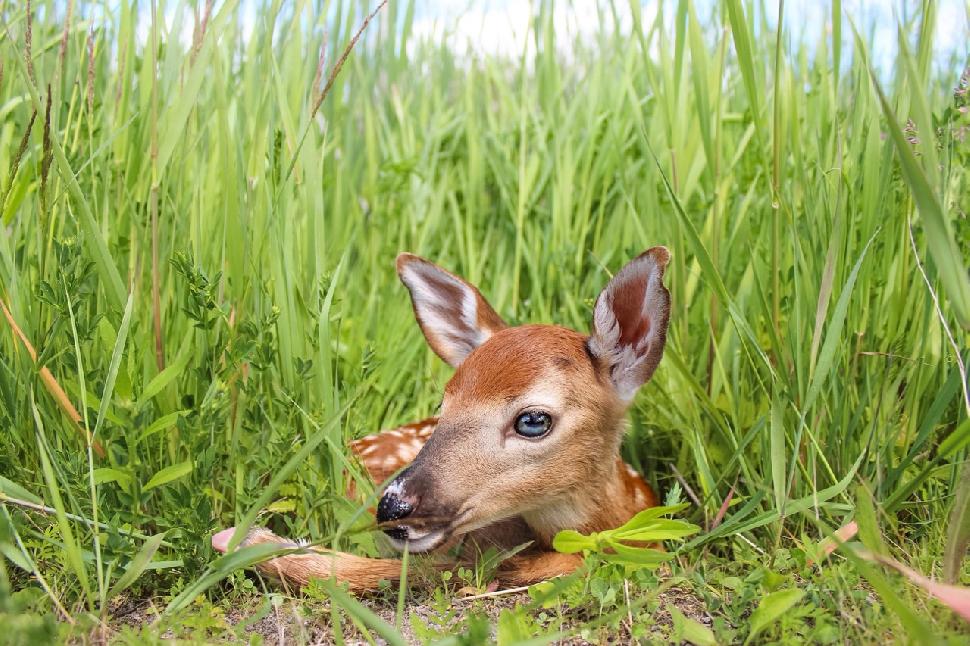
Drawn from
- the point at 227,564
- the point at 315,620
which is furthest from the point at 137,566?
the point at 315,620

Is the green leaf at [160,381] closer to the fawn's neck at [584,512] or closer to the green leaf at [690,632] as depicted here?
the fawn's neck at [584,512]

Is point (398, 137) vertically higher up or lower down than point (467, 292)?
higher up

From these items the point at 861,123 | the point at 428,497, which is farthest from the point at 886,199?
the point at 428,497

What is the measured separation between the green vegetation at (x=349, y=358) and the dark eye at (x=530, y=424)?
0.38 m

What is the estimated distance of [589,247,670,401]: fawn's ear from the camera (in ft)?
8.03

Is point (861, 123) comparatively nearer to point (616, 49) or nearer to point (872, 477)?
point (872, 477)

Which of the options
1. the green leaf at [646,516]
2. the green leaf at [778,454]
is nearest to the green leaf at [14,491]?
the green leaf at [646,516]

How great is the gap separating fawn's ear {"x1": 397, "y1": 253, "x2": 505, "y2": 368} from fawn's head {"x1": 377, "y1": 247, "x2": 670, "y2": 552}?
31 millimetres

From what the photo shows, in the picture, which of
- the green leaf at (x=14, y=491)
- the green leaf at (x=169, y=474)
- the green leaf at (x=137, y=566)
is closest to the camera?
the green leaf at (x=137, y=566)

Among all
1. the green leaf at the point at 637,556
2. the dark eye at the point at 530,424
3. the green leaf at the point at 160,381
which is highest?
the green leaf at the point at 160,381

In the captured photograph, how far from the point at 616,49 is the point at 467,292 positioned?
2.38 metres

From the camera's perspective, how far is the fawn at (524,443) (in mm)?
2295

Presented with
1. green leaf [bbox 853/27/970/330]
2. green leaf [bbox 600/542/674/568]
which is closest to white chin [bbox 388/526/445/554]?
green leaf [bbox 600/542/674/568]

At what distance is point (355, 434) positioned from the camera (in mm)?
2678
